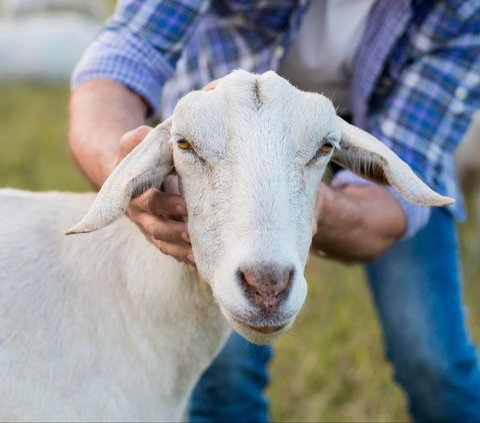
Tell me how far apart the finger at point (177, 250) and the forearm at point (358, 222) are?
23.4 inches

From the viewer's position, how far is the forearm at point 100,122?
3160mm

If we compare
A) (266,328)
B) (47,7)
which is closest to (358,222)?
(266,328)

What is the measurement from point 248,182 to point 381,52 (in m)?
1.58

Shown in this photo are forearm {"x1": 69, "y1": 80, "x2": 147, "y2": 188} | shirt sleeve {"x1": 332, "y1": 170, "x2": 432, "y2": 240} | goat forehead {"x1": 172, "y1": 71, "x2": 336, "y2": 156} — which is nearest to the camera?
goat forehead {"x1": 172, "y1": 71, "x2": 336, "y2": 156}

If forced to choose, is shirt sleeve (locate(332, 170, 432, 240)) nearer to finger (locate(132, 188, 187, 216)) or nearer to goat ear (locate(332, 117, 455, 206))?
goat ear (locate(332, 117, 455, 206))

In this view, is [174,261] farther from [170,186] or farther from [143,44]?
[143,44]

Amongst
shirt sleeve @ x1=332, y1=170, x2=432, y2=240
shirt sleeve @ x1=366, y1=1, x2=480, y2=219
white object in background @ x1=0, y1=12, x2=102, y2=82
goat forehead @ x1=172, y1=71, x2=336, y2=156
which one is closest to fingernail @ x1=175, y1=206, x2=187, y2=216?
goat forehead @ x1=172, y1=71, x2=336, y2=156

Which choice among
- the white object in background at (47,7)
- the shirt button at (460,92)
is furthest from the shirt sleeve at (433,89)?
the white object in background at (47,7)

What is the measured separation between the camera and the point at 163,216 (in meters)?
2.75

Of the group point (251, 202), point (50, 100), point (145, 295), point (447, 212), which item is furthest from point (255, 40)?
point (50, 100)

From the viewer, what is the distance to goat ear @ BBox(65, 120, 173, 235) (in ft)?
8.10

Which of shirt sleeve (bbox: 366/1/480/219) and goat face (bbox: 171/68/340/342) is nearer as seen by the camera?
goat face (bbox: 171/68/340/342)

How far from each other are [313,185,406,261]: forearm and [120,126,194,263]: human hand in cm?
60

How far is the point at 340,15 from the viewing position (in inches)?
152
